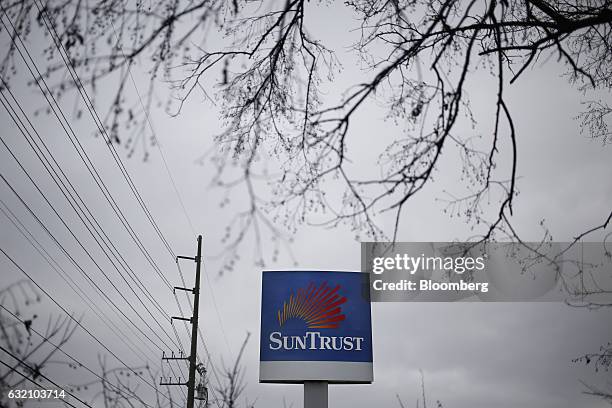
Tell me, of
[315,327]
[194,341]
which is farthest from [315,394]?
[194,341]

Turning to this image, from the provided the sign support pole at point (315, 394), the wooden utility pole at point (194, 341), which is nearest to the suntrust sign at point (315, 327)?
the sign support pole at point (315, 394)

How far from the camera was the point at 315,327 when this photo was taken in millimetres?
27266

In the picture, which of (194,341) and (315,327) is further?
(315,327)

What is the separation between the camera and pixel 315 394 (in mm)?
26828

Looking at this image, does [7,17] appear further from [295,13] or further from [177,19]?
[295,13]

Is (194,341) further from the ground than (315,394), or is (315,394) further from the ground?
(194,341)

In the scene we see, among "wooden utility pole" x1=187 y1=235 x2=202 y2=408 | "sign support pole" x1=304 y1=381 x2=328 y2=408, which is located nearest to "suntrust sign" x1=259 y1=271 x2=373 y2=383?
"sign support pole" x1=304 y1=381 x2=328 y2=408

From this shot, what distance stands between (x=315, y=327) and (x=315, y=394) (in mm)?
2728

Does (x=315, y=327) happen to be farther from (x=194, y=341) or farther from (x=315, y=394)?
(x=194, y=341)

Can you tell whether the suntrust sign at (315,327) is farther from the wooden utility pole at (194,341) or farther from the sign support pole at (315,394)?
the wooden utility pole at (194,341)

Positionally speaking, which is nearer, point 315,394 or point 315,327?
point 315,394

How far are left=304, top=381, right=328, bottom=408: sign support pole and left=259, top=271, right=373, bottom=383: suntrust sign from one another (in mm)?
471

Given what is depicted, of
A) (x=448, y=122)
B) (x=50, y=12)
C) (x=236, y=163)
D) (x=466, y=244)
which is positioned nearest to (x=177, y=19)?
(x=50, y=12)

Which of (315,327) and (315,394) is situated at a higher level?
(315,327)
